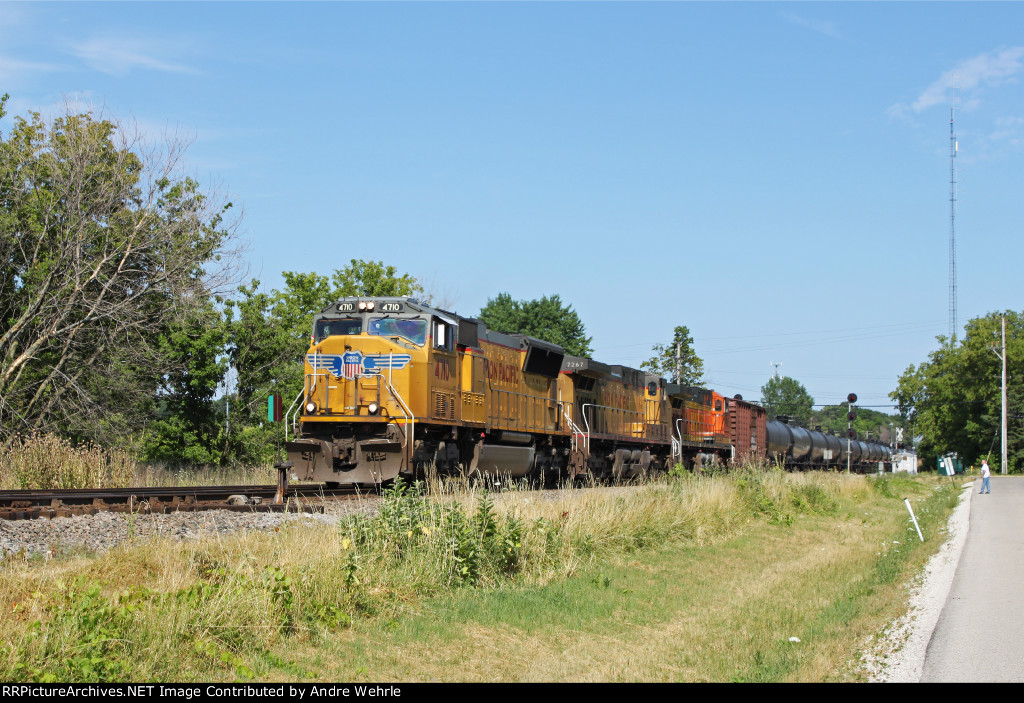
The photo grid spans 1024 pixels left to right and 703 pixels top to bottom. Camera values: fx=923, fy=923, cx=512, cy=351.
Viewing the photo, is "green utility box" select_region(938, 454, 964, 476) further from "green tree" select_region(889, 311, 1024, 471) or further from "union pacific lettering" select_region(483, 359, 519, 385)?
"union pacific lettering" select_region(483, 359, 519, 385)

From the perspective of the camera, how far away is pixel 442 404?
1781cm

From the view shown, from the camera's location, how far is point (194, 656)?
6266 millimetres

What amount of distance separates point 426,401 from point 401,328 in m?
1.54

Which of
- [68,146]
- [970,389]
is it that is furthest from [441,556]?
[970,389]

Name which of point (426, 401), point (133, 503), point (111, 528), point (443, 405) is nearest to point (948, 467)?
point (443, 405)

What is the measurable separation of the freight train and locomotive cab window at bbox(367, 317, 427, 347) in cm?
2

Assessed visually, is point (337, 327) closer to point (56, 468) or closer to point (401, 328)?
point (401, 328)

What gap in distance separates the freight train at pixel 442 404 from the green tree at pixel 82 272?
30.6 ft

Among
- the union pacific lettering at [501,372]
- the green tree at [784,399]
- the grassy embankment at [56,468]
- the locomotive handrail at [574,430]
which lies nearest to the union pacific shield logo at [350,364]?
the union pacific lettering at [501,372]

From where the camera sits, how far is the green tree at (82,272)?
24.1 meters

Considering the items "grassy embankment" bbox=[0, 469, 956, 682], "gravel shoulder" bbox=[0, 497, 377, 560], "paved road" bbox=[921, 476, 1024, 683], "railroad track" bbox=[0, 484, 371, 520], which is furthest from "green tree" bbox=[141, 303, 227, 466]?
"paved road" bbox=[921, 476, 1024, 683]

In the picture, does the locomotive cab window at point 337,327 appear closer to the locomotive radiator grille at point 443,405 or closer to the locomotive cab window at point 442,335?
the locomotive cab window at point 442,335

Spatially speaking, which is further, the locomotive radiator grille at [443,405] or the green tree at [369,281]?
the green tree at [369,281]
